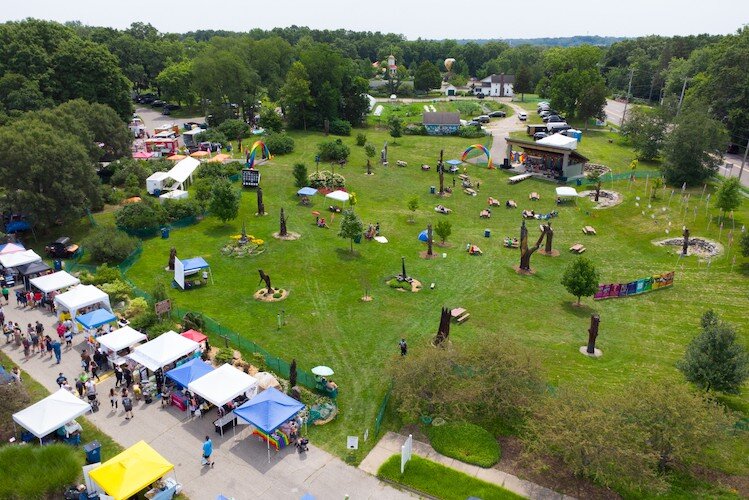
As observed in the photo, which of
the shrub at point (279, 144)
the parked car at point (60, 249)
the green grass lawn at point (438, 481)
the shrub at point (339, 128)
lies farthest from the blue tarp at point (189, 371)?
the shrub at point (339, 128)

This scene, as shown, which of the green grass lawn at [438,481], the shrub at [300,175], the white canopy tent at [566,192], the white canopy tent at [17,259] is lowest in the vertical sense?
the green grass lawn at [438,481]

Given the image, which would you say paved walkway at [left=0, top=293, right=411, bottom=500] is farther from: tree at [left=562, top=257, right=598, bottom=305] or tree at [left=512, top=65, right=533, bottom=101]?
tree at [left=512, top=65, right=533, bottom=101]

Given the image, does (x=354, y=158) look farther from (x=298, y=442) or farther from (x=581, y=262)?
(x=298, y=442)

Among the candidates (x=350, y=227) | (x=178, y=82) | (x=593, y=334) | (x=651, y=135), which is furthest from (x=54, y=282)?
(x=178, y=82)

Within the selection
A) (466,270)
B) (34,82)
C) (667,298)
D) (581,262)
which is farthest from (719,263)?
(34,82)

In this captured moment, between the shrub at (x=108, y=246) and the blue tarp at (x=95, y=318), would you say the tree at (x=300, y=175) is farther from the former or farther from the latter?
the blue tarp at (x=95, y=318)
